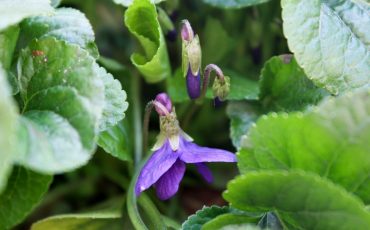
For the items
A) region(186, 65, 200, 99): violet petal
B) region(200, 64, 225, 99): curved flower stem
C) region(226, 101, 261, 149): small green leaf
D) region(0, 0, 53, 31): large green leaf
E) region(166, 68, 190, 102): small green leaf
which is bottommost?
region(166, 68, 190, 102): small green leaf

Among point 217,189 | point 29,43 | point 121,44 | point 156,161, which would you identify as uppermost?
point 29,43

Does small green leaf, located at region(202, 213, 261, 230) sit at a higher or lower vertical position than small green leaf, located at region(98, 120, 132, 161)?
higher

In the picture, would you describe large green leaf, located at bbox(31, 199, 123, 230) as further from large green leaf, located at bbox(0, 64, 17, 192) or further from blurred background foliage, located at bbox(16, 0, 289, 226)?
large green leaf, located at bbox(0, 64, 17, 192)

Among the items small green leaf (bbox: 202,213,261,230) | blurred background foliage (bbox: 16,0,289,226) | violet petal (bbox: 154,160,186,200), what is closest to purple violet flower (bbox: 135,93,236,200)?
violet petal (bbox: 154,160,186,200)

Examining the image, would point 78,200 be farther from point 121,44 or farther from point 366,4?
point 366,4

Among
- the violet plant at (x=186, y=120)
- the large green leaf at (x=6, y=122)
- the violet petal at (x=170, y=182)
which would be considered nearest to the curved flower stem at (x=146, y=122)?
the violet plant at (x=186, y=120)

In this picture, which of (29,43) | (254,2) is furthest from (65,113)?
(254,2)

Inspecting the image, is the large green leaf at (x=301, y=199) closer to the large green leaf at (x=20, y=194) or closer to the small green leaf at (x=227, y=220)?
the small green leaf at (x=227, y=220)
